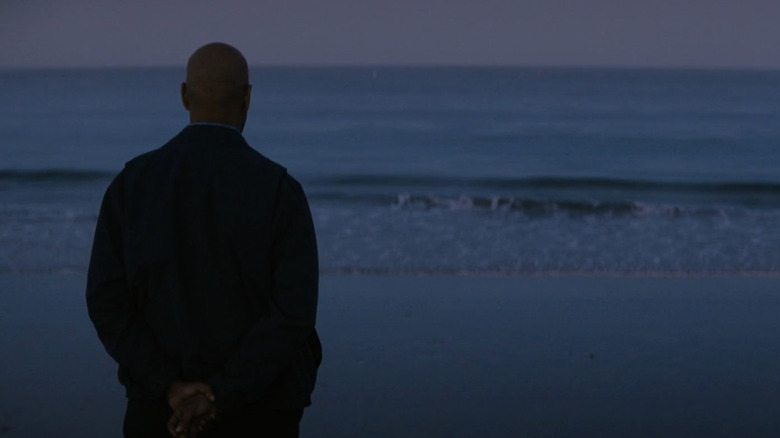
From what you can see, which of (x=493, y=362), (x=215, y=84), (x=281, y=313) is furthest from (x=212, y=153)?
(x=493, y=362)

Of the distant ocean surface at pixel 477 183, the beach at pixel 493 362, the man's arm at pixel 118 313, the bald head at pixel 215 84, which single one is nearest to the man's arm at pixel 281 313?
the man's arm at pixel 118 313

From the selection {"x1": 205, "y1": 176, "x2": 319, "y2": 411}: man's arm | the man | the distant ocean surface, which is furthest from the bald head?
the distant ocean surface

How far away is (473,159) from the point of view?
25609 millimetres

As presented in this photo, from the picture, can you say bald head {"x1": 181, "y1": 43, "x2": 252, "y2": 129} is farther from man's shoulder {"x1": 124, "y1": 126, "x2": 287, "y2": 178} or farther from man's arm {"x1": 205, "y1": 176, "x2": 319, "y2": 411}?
man's arm {"x1": 205, "y1": 176, "x2": 319, "y2": 411}

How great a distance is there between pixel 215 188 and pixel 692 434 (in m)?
2.85

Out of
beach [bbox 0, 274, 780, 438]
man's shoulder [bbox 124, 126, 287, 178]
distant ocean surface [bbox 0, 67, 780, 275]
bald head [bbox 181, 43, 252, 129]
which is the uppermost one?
distant ocean surface [bbox 0, 67, 780, 275]

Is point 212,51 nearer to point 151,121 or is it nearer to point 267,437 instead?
point 267,437

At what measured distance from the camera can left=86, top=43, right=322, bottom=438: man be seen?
2047 mm

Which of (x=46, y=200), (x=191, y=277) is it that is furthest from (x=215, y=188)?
(x=46, y=200)

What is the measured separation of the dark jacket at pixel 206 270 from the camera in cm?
204

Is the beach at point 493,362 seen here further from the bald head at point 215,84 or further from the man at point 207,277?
the bald head at point 215,84

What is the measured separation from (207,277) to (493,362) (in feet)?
11.3

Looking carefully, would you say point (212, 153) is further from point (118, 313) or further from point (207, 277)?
point (118, 313)

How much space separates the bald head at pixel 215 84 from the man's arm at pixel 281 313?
8.8 inches
